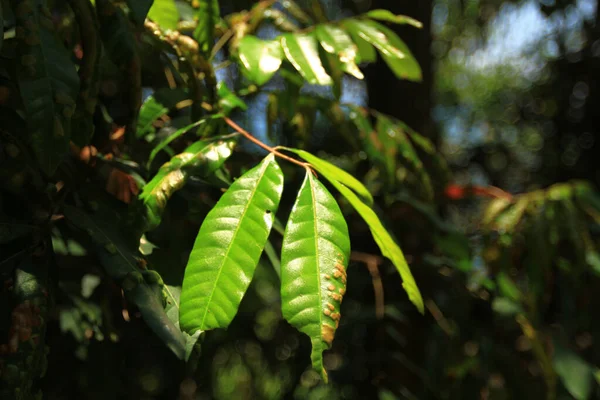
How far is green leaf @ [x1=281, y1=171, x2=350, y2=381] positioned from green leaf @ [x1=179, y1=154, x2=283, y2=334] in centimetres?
3

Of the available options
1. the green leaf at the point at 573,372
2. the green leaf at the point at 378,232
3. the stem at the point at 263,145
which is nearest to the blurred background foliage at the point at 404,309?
the green leaf at the point at 573,372

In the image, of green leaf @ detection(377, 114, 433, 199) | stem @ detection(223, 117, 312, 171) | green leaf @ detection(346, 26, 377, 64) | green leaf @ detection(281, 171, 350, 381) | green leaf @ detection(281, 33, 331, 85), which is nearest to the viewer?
green leaf @ detection(281, 171, 350, 381)

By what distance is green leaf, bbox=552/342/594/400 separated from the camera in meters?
1.12

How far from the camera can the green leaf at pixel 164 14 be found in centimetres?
77

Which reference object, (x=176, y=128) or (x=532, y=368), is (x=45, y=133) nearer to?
(x=176, y=128)

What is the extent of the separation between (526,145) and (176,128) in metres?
4.47

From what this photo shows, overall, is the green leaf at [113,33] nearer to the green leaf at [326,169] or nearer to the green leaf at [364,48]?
the green leaf at [326,169]

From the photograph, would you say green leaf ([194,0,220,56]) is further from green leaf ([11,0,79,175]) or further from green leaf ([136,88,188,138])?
green leaf ([11,0,79,175])

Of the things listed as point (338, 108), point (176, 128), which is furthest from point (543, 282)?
point (176, 128)

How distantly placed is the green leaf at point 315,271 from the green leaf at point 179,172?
0.15m

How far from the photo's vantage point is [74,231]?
2.34 feet

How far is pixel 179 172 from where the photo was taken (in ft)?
2.08

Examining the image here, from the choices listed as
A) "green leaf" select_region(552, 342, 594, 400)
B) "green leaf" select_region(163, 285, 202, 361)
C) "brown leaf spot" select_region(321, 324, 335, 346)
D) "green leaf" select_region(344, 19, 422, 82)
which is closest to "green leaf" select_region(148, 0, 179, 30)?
"green leaf" select_region(344, 19, 422, 82)

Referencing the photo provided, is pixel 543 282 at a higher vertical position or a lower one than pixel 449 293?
higher
